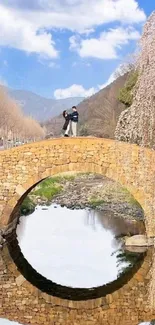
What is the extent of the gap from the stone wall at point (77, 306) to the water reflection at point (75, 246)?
77 centimetres

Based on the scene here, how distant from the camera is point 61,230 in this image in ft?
67.3

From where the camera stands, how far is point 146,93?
6598 millimetres

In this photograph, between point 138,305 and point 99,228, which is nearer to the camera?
point 138,305

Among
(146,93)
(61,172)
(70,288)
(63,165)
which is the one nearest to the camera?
(146,93)

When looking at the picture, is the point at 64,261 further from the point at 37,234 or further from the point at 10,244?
the point at 37,234

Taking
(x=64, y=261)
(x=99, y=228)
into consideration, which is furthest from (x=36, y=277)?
(x=99, y=228)

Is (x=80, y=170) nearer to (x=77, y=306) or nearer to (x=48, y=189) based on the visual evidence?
(x=77, y=306)

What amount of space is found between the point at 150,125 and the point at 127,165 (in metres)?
9.45

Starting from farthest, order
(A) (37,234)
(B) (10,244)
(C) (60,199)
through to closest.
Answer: (C) (60,199), (A) (37,234), (B) (10,244)

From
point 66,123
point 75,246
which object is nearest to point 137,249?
point 75,246

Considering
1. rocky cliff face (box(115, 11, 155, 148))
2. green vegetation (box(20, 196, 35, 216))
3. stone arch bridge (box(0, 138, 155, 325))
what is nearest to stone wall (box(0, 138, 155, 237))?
stone arch bridge (box(0, 138, 155, 325))

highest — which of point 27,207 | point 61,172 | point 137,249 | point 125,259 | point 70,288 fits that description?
point 61,172

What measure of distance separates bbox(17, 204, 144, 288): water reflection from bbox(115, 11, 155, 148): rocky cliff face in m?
7.00

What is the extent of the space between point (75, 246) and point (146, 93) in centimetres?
1178
